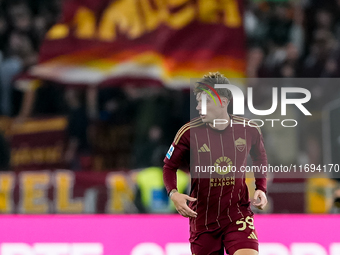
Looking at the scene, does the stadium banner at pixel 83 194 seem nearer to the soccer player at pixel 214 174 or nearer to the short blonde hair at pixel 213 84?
the soccer player at pixel 214 174

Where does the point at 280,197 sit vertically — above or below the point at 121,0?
below

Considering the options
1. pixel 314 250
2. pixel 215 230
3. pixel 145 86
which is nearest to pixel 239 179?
pixel 215 230

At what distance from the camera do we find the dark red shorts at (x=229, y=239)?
3.20 m

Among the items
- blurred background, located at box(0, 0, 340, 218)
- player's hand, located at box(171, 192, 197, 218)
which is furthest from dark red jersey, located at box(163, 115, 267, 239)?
blurred background, located at box(0, 0, 340, 218)

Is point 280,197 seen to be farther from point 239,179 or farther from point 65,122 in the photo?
point 65,122

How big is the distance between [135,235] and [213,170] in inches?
69.7

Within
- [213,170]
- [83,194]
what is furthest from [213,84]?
[83,194]

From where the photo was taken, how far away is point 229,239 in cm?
326

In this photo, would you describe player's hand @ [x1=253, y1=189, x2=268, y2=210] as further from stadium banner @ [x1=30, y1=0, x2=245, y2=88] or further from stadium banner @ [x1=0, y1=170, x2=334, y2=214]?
stadium banner @ [x1=30, y1=0, x2=245, y2=88]

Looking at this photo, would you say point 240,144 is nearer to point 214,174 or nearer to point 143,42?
point 214,174

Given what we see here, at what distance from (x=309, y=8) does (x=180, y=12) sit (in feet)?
6.42

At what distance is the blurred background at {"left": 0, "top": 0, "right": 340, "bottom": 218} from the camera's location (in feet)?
18.1

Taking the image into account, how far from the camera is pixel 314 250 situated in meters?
4.62

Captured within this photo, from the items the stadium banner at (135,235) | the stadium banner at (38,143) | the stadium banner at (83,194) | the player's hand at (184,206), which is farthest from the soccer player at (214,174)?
the stadium banner at (38,143)
